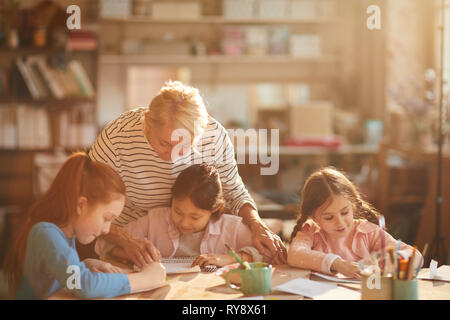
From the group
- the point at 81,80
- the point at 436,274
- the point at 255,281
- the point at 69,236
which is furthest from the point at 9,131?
the point at 436,274

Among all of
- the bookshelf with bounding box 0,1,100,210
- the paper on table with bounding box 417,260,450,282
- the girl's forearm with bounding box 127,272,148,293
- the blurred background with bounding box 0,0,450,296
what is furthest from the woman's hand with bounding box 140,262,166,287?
the bookshelf with bounding box 0,1,100,210

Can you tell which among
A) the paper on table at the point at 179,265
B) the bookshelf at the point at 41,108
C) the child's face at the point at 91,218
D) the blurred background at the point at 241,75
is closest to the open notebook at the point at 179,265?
the paper on table at the point at 179,265

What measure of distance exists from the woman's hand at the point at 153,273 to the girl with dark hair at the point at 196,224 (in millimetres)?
210

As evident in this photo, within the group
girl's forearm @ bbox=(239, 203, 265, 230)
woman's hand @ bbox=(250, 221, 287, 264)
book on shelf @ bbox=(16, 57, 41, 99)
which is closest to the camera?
woman's hand @ bbox=(250, 221, 287, 264)

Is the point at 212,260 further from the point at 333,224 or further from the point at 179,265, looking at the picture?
the point at 333,224

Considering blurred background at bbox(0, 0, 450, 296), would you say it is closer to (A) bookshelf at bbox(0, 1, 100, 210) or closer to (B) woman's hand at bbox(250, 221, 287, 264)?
(A) bookshelf at bbox(0, 1, 100, 210)

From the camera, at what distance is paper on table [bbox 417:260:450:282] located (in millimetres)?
1422

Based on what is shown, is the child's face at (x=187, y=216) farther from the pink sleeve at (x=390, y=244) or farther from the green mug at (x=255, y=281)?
the pink sleeve at (x=390, y=244)

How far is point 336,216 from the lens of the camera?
150 centimetres

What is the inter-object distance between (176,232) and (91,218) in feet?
1.36

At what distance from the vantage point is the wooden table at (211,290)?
1264 millimetres
